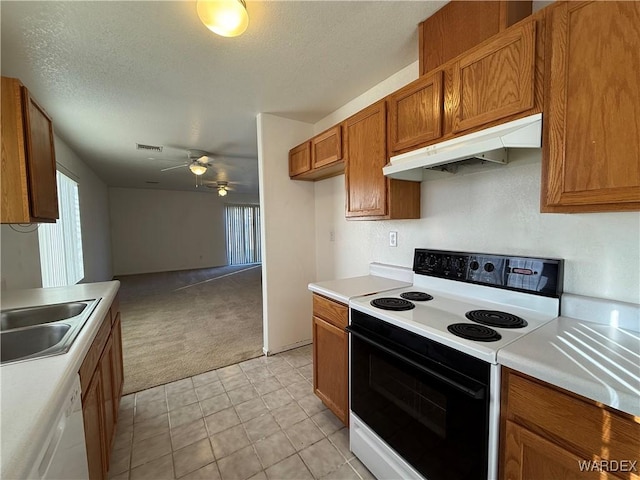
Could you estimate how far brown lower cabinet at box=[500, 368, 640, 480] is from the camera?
2.28 ft

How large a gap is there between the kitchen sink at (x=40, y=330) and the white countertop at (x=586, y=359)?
1.66 m

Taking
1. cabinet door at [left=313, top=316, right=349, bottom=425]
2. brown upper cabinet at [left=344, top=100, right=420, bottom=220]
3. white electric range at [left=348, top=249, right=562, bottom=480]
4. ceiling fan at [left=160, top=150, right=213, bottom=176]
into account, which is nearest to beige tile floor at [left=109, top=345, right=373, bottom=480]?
cabinet door at [left=313, top=316, right=349, bottom=425]

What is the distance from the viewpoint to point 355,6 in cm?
143

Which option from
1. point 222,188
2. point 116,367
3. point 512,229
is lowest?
point 116,367

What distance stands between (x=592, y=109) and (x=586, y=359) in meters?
0.85

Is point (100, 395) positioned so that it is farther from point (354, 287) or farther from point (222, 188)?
point (222, 188)

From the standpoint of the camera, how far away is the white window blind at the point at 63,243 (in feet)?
9.86

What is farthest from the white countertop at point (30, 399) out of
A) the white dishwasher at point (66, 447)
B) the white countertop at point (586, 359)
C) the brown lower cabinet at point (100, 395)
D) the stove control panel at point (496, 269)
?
the stove control panel at point (496, 269)

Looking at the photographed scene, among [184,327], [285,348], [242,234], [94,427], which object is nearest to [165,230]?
[242,234]

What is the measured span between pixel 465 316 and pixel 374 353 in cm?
49

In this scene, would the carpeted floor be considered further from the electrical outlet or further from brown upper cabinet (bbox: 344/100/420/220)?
brown upper cabinet (bbox: 344/100/420/220)

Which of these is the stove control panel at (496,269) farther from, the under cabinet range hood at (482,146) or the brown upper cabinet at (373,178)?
the under cabinet range hood at (482,146)

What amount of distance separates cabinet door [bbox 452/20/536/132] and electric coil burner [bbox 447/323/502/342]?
0.93m

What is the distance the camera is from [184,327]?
370 centimetres
